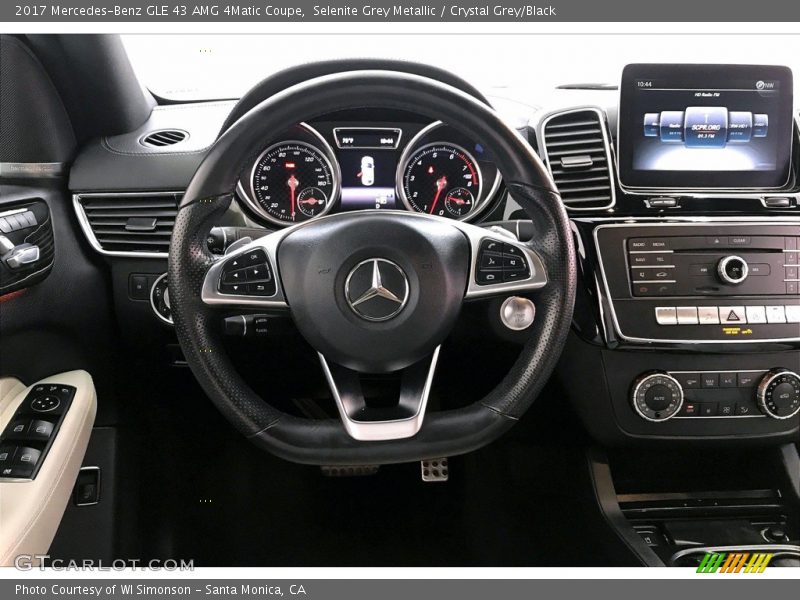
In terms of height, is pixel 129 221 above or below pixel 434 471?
above

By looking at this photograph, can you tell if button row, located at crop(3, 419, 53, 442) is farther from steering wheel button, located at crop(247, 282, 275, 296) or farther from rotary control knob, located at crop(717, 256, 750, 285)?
rotary control knob, located at crop(717, 256, 750, 285)

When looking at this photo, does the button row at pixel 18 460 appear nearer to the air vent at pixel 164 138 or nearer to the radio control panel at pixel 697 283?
the air vent at pixel 164 138

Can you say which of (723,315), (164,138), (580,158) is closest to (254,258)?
(164,138)

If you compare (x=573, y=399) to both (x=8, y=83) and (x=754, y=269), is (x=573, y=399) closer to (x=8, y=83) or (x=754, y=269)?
(x=754, y=269)

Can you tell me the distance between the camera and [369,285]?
120 cm

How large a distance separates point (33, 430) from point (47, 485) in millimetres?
130

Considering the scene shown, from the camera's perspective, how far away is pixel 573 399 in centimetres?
172

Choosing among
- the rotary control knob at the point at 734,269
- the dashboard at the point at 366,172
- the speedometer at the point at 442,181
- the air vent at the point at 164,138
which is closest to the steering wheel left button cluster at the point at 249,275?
the dashboard at the point at 366,172

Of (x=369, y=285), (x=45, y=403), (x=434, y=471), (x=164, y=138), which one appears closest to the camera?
(x=369, y=285)

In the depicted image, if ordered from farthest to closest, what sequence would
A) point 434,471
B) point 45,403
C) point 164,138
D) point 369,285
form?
point 434,471
point 164,138
point 45,403
point 369,285

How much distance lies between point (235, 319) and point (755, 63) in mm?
1314

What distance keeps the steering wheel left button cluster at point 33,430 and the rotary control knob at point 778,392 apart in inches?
63.2

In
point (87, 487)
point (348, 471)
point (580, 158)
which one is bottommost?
point (348, 471)

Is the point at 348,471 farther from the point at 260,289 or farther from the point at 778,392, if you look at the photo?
the point at 778,392
